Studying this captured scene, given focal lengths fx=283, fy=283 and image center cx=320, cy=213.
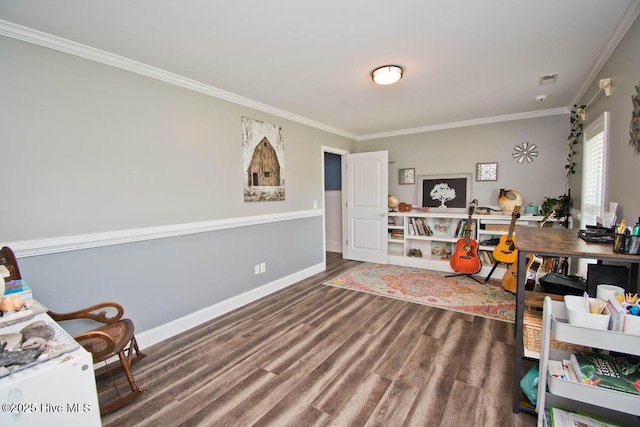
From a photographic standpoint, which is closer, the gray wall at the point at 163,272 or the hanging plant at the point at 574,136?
the gray wall at the point at 163,272

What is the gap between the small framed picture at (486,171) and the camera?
173 inches

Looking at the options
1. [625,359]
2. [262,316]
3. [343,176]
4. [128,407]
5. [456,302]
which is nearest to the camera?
[625,359]

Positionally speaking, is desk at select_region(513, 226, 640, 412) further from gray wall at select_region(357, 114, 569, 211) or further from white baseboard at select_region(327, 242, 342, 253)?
white baseboard at select_region(327, 242, 342, 253)

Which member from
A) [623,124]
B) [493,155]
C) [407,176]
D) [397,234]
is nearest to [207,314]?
[397,234]

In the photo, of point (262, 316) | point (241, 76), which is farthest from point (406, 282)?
point (241, 76)

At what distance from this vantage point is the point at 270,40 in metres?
2.02

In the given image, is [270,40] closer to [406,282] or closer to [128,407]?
[128,407]

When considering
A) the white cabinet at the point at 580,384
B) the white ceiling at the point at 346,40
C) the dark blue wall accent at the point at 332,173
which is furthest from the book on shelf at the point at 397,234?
the white cabinet at the point at 580,384

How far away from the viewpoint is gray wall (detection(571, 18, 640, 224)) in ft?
5.67

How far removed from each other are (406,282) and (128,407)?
10.9ft

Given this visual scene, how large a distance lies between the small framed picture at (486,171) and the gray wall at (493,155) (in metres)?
0.06

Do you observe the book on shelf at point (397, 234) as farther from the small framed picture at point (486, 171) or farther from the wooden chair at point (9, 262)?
the wooden chair at point (9, 262)

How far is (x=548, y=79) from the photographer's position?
2.83 metres

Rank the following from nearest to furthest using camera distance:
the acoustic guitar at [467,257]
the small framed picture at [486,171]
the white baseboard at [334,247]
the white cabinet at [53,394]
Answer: the white cabinet at [53,394], the acoustic guitar at [467,257], the small framed picture at [486,171], the white baseboard at [334,247]
